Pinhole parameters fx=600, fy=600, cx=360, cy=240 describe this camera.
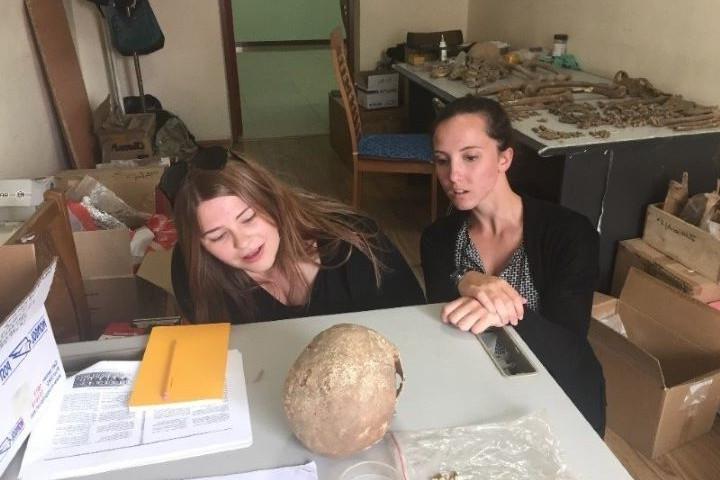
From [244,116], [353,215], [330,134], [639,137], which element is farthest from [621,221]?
[244,116]

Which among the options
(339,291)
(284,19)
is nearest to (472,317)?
(339,291)

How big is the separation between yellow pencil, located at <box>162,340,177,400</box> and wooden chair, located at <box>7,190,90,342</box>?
2.15 feet

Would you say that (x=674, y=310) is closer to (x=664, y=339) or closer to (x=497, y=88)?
(x=664, y=339)

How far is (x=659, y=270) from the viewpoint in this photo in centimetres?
201

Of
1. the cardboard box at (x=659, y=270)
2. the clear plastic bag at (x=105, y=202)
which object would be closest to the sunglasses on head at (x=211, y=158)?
the clear plastic bag at (x=105, y=202)

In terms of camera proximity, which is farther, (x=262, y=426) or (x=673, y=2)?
(x=673, y=2)

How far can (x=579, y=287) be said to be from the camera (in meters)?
1.32

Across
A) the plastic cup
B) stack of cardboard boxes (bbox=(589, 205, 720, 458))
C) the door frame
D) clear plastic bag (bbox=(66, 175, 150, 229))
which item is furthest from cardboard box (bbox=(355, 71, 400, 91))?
the plastic cup

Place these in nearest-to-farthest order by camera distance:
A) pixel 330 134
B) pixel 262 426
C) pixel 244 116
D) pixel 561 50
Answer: pixel 262 426
pixel 561 50
pixel 330 134
pixel 244 116

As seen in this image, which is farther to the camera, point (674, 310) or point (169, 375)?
point (674, 310)

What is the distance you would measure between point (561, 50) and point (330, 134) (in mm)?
2036

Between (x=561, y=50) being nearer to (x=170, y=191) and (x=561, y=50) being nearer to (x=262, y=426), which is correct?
(x=170, y=191)

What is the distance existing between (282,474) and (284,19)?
7.08 metres

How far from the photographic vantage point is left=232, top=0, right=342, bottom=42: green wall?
7016 millimetres
